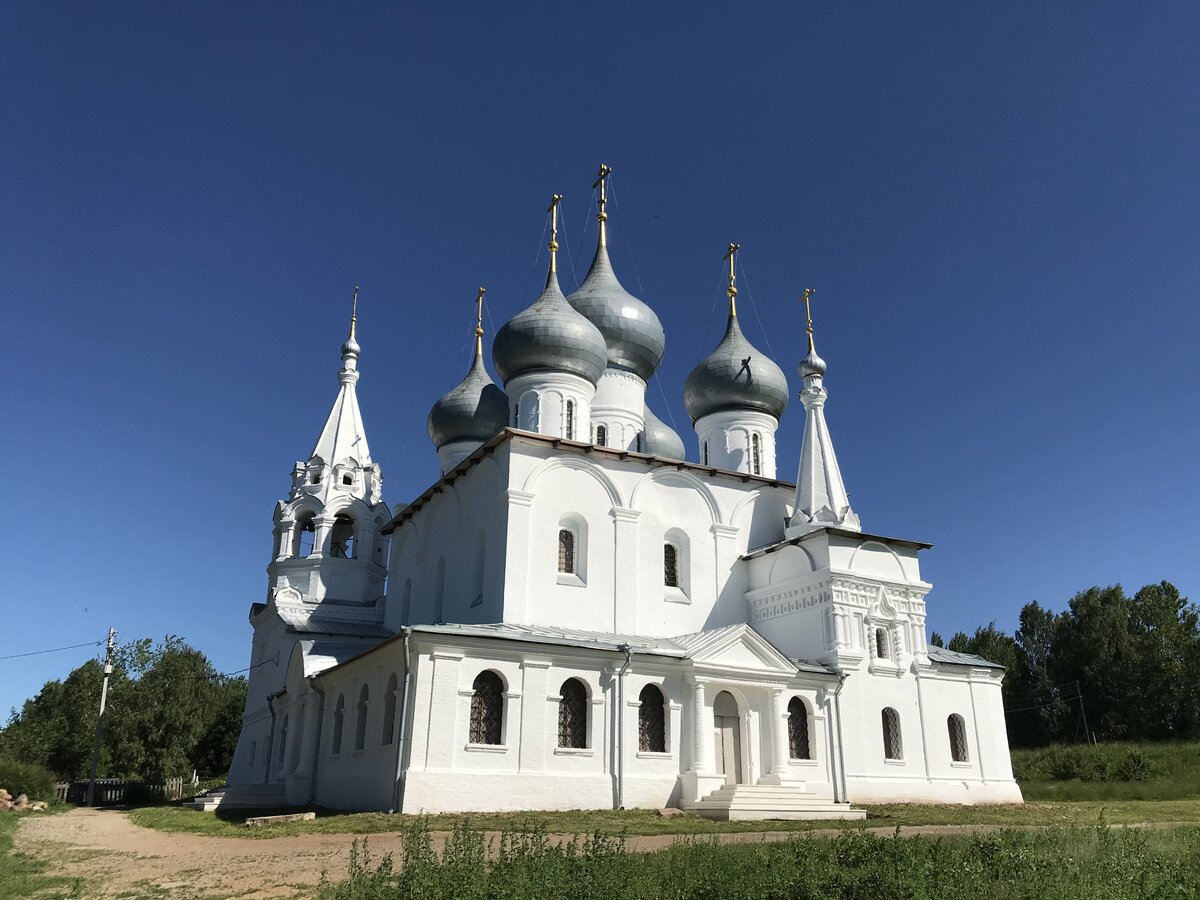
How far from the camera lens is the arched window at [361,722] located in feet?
60.8

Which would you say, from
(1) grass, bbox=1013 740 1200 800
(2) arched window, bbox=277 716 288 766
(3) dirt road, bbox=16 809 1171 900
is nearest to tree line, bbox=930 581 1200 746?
(1) grass, bbox=1013 740 1200 800

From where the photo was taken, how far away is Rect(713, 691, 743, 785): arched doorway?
18.3 meters

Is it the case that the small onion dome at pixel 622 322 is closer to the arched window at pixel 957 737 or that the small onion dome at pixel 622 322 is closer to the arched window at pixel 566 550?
the arched window at pixel 566 550

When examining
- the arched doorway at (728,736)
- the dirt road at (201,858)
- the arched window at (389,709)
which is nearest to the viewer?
the dirt road at (201,858)

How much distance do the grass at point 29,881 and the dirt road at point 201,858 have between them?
17cm

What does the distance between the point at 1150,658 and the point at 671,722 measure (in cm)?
2994

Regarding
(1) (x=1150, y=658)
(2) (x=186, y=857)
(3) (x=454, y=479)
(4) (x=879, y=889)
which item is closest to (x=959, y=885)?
(4) (x=879, y=889)

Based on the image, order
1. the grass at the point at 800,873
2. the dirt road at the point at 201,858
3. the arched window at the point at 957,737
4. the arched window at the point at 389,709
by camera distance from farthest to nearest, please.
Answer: the arched window at the point at 957,737, the arched window at the point at 389,709, the dirt road at the point at 201,858, the grass at the point at 800,873

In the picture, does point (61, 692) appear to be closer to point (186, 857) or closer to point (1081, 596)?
point (186, 857)

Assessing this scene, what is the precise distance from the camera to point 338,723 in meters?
20.2

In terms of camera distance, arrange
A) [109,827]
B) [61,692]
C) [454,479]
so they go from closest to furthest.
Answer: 1. [109,827]
2. [454,479]
3. [61,692]

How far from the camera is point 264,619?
2758cm

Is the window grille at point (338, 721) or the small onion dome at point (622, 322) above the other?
the small onion dome at point (622, 322)

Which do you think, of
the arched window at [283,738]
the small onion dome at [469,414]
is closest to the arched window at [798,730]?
the small onion dome at [469,414]
